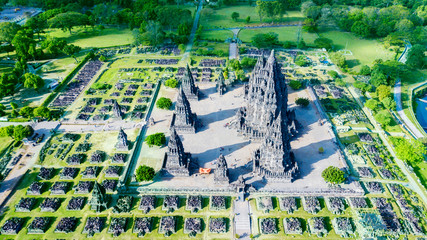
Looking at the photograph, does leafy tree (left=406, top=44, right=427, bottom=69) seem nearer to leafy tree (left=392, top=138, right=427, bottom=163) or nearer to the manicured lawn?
leafy tree (left=392, top=138, right=427, bottom=163)

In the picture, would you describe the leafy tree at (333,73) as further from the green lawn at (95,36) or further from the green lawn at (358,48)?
the green lawn at (95,36)

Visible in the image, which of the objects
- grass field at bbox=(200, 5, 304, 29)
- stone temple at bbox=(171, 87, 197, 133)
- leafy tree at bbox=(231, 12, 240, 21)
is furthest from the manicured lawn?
stone temple at bbox=(171, 87, 197, 133)

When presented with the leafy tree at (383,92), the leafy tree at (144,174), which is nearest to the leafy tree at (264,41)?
the leafy tree at (383,92)

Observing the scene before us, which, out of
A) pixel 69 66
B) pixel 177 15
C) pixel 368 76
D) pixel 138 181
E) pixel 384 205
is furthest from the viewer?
pixel 177 15

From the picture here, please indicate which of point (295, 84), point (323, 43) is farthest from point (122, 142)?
point (323, 43)

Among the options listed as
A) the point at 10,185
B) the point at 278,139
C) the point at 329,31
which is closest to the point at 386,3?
the point at 329,31

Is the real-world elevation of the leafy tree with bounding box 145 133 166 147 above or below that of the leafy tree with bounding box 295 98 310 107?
below

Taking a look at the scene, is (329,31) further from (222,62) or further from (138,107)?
(138,107)

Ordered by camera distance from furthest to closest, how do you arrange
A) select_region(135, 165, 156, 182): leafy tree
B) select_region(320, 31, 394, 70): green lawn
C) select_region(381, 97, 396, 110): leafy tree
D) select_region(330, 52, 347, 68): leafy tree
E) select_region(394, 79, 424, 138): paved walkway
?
select_region(320, 31, 394, 70): green lawn → select_region(330, 52, 347, 68): leafy tree → select_region(381, 97, 396, 110): leafy tree → select_region(394, 79, 424, 138): paved walkway → select_region(135, 165, 156, 182): leafy tree
